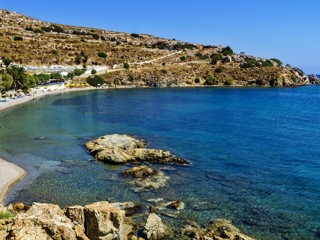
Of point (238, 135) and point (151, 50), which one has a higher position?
point (151, 50)

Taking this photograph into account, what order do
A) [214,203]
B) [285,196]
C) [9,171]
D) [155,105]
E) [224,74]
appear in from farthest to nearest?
[224,74] < [155,105] < [9,171] < [285,196] < [214,203]

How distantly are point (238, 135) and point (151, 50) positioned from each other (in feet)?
417

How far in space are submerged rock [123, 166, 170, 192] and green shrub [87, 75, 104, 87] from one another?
327 feet

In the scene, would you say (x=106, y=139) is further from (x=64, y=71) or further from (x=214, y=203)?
(x=64, y=71)

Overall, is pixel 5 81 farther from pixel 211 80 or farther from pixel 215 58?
pixel 215 58

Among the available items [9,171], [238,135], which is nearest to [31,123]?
[9,171]

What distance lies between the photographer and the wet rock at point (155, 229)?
21.2 meters

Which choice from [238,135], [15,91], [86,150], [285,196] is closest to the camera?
[285,196]

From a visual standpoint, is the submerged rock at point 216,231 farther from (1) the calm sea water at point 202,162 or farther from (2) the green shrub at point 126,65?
(2) the green shrub at point 126,65

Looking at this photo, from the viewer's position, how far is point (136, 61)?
159m

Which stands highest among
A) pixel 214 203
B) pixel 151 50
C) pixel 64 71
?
pixel 151 50

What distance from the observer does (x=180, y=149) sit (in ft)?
143

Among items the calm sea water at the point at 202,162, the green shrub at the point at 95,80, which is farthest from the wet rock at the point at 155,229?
the green shrub at the point at 95,80

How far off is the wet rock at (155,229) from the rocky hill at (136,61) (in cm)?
11295
